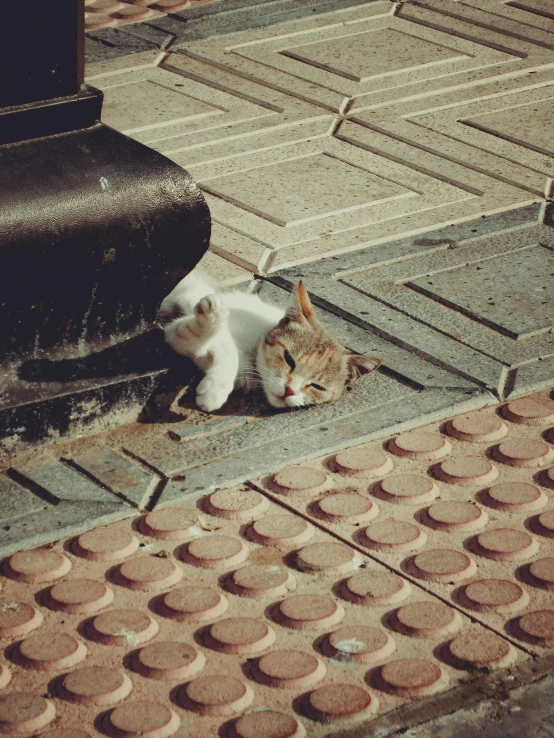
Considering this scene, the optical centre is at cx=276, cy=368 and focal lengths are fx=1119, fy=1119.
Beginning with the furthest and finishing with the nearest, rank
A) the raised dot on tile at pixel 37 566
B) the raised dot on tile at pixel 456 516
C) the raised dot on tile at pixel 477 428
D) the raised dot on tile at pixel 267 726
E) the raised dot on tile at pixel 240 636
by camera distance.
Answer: the raised dot on tile at pixel 477 428 → the raised dot on tile at pixel 456 516 → the raised dot on tile at pixel 37 566 → the raised dot on tile at pixel 240 636 → the raised dot on tile at pixel 267 726

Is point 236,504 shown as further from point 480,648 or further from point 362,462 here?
point 480,648

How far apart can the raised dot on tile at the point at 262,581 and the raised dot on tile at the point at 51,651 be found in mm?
402

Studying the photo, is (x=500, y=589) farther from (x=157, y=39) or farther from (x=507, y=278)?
(x=157, y=39)

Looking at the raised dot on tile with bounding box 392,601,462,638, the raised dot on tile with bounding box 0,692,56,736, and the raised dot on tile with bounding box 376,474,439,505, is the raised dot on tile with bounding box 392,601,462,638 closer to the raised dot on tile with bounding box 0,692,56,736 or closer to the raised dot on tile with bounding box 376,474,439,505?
the raised dot on tile with bounding box 376,474,439,505

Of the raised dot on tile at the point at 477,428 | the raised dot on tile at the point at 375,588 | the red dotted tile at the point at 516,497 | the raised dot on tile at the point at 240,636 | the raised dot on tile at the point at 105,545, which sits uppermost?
the raised dot on tile at the point at 477,428

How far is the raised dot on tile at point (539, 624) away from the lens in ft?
8.09

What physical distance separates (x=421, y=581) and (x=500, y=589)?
19 centimetres

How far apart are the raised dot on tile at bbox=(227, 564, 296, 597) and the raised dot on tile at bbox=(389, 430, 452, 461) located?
656mm

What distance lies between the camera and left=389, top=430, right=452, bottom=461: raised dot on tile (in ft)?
10.5

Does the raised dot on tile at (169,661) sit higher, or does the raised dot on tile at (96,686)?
the raised dot on tile at (169,661)

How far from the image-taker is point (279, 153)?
17.0ft

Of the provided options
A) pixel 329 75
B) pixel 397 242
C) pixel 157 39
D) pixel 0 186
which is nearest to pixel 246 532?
pixel 0 186

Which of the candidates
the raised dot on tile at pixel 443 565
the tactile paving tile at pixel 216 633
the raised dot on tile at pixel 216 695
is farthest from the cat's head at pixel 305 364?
the raised dot on tile at pixel 216 695

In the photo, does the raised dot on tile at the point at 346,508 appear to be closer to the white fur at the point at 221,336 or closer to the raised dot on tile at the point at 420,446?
the raised dot on tile at the point at 420,446
